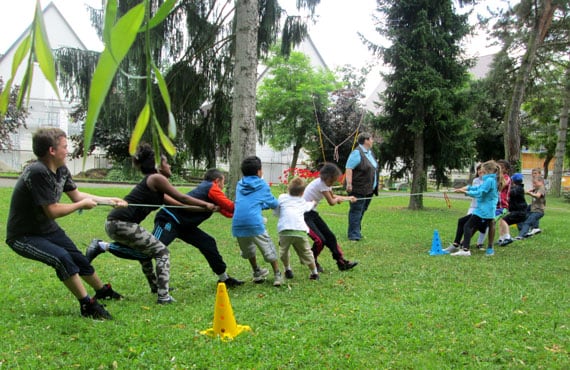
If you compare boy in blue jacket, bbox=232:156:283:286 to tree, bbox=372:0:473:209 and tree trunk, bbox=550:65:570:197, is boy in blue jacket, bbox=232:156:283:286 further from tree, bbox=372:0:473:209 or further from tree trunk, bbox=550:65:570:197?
tree trunk, bbox=550:65:570:197

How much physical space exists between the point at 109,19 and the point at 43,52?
0.46 ft

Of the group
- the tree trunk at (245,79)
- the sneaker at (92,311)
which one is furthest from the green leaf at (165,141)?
the tree trunk at (245,79)

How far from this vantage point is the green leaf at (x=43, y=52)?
0.88 metres

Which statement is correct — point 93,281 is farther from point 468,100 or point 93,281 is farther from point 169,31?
point 468,100

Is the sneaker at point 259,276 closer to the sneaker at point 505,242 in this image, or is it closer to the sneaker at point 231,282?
the sneaker at point 231,282

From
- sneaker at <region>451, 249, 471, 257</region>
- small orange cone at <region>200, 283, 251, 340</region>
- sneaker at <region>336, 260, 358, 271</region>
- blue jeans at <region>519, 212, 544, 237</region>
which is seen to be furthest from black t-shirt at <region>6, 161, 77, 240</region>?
blue jeans at <region>519, 212, 544, 237</region>

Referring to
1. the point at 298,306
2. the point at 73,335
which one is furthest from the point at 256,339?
the point at 73,335

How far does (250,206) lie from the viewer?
5.50m

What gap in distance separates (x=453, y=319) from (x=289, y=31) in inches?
396

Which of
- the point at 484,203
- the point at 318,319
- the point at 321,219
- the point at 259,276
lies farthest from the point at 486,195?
the point at 318,319

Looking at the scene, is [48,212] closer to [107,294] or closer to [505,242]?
[107,294]

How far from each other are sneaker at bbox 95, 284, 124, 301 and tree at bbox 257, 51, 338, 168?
91.0 feet

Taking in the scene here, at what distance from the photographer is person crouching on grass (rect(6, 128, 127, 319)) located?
153 inches

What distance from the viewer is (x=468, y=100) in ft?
54.1
